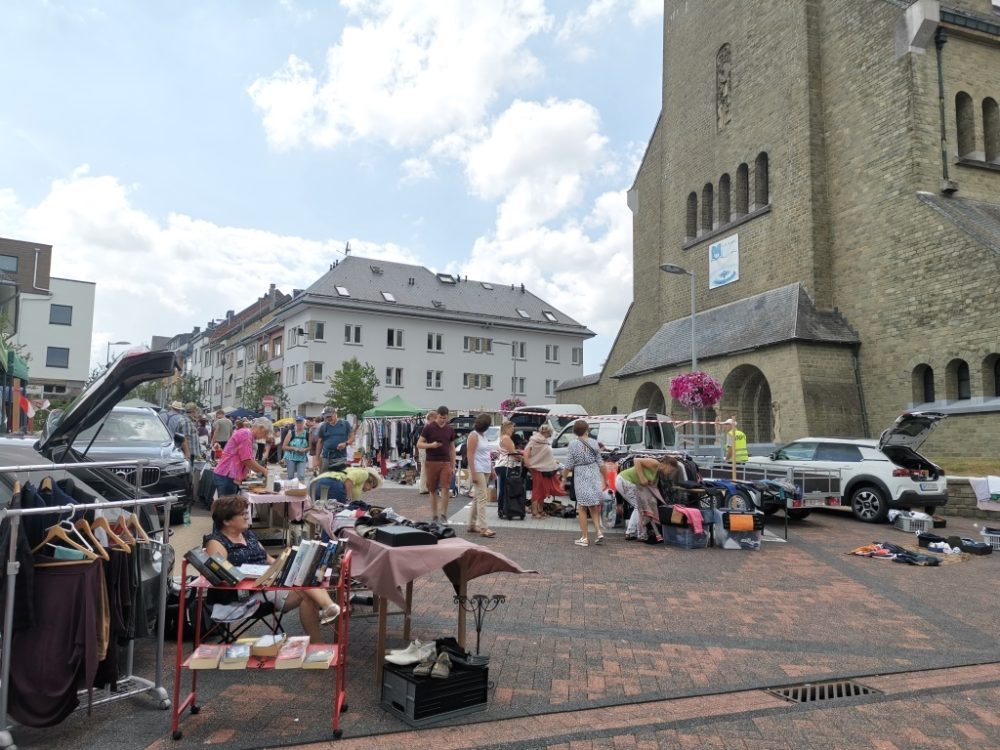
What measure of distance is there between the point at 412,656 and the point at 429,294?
51705 millimetres

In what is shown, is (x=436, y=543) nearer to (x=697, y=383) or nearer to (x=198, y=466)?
(x=198, y=466)

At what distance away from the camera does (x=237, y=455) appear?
32.5 ft

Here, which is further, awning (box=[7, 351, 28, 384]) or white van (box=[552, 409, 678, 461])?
awning (box=[7, 351, 28, 384])

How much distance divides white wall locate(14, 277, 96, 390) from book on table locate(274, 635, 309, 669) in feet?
216

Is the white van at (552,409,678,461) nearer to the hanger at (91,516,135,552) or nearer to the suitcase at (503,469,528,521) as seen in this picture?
the suitcase at (503,469,528,521)

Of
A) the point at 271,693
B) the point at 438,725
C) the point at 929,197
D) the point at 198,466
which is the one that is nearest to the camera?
the point at 438,725

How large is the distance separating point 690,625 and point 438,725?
308cm

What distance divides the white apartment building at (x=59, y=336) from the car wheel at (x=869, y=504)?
6274 centimetres

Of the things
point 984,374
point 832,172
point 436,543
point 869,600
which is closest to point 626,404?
point 832,172

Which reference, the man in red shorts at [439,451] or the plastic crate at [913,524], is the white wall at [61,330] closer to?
the man in red shorts at [439,451]

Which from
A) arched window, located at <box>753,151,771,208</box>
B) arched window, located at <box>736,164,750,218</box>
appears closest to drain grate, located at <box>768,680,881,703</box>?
arched window, located at <box>753,151,771,208</box>

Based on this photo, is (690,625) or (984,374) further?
(984,374)

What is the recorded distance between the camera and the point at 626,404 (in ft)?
108

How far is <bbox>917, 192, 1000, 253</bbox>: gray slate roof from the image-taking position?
20.5 meters
